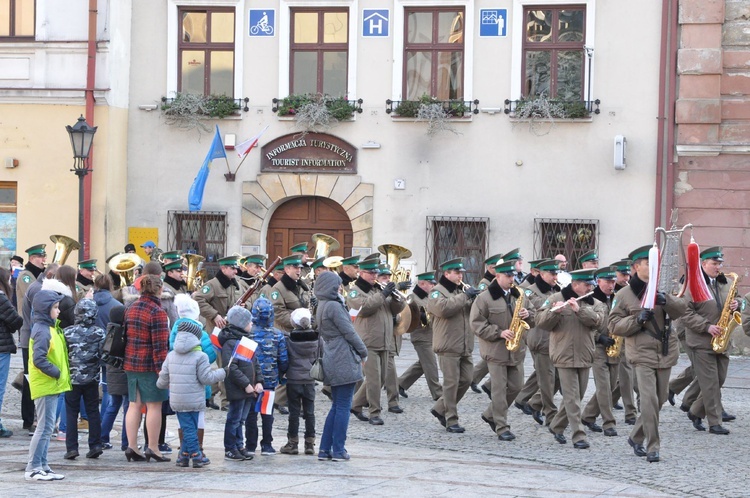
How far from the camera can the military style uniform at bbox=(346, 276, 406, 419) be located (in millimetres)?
15086

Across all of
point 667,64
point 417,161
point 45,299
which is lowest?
point 45,299

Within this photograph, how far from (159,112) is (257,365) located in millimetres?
13905

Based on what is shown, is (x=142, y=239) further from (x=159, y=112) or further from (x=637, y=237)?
(x=637, y=237)

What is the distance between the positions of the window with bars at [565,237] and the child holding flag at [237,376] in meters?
12.5

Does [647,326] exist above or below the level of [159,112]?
below

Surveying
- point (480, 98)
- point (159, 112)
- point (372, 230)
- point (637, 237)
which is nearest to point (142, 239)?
point (159, 112)

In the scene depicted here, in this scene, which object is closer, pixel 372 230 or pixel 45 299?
pixel 45 299

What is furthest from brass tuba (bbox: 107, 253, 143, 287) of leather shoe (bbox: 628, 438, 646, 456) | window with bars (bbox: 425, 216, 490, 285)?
window with bars (bbox: 425, 216, 490, 285)

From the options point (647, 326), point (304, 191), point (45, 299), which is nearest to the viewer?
point (45, 299)

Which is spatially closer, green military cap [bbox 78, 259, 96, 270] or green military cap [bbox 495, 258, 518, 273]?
green military cap [bbox 495, 258, 518, 273]

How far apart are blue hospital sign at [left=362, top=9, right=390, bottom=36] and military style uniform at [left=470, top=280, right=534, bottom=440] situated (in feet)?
36.7

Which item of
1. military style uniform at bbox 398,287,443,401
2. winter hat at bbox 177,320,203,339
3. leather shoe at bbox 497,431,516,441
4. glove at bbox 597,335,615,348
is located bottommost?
leather shoe at bbox 497,431,516,441

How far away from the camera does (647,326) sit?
1254 cm

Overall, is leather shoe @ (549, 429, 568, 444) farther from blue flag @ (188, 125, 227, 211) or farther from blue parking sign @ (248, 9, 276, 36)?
blue parking sign @ (248, 9, 276, 36)
